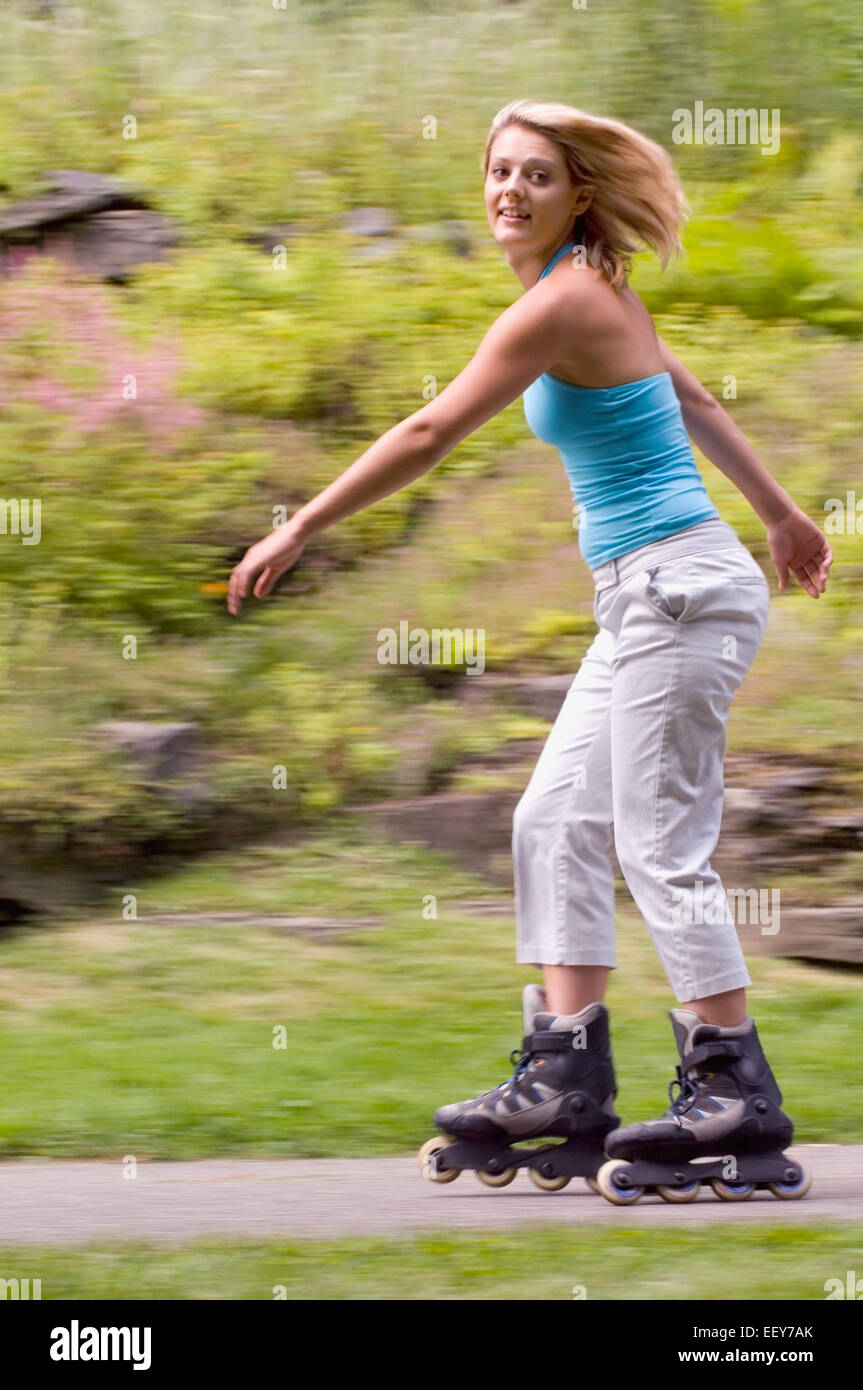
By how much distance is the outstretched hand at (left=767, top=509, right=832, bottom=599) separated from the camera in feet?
12.6

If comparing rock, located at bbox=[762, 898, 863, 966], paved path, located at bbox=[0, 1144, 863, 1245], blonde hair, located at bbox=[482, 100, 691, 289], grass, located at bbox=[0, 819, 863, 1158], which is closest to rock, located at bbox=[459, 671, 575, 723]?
grass, located at bbox=[0, 819, 863, 1158]

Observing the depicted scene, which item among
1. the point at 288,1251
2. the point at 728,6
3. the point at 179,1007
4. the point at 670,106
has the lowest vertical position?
the point at 288,1251

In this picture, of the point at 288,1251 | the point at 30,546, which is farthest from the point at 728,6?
the point at 288,1251

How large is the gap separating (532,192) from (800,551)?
968 millimetres

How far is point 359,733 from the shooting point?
6617mm

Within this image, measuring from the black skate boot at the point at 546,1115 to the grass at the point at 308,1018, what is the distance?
1.68 feet

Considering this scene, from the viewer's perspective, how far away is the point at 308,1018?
5027 mm

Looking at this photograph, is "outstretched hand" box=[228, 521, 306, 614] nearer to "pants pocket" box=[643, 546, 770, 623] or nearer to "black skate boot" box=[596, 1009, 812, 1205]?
"pants pocket" box=[643, 546, 770, 623]

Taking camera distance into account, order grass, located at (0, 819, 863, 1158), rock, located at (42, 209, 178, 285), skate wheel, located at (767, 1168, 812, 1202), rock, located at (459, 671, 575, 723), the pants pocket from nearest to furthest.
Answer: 1. the pants pocket
2. skate wheel, located at (767, 1168, 812, 1202)
3. grass, located at (0, 819, 863, 1158)
4. rock, located at (459, 671, 575, 723)
5. rock, located at (42, 209, 178, 285)

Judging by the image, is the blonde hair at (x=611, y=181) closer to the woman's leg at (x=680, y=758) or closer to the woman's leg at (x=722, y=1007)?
the woman's leg at (x=680, y=758)

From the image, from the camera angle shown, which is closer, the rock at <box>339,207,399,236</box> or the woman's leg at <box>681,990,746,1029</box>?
the woman's leg at <box>681,990,746,1029</box>

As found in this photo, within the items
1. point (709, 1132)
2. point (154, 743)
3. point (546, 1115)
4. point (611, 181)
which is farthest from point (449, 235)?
point (709, 1132)

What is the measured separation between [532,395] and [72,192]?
6.54 metres

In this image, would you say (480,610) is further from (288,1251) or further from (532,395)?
(288,1251)
